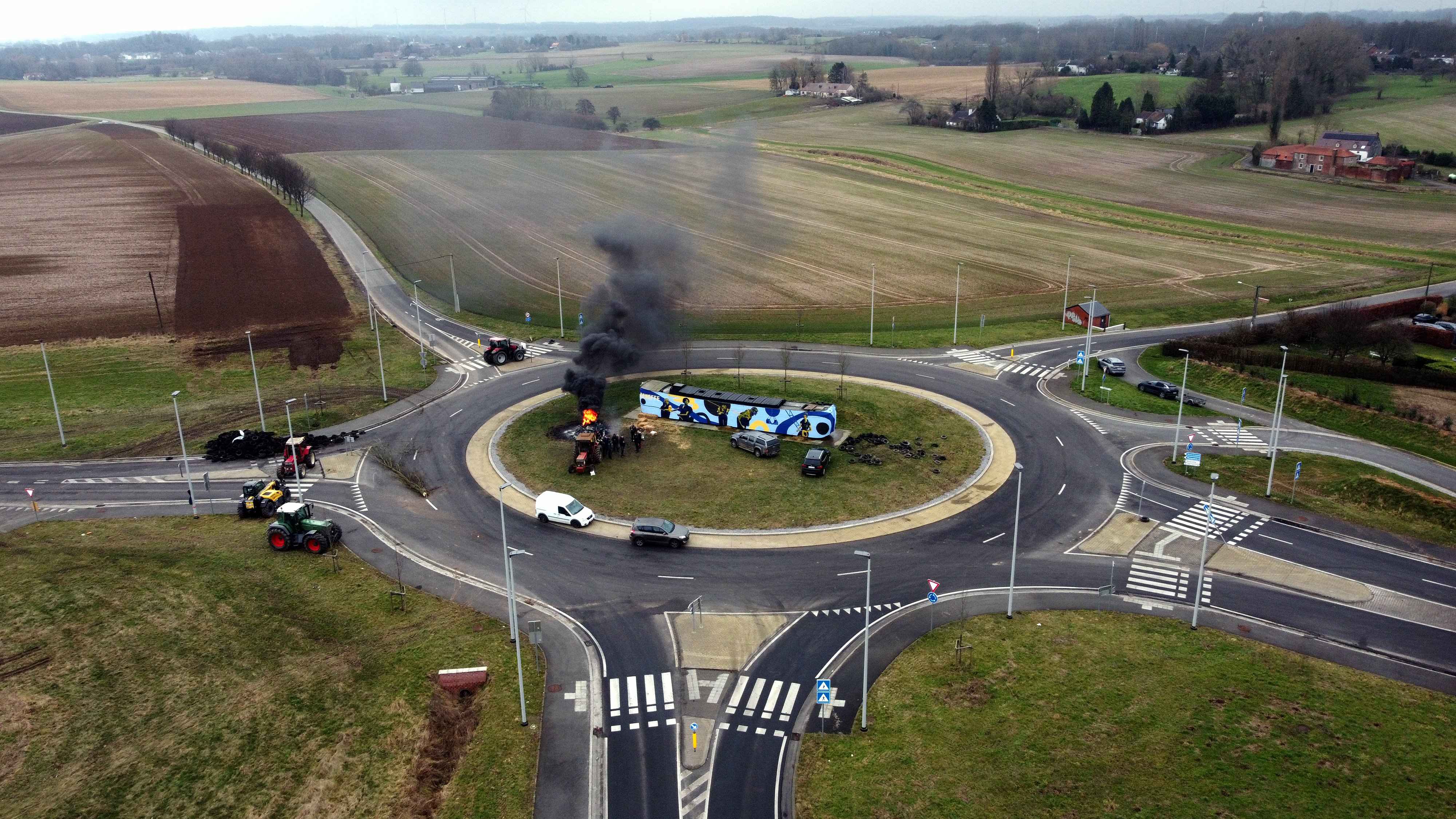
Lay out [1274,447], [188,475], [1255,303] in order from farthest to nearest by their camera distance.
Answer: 1. [1255,303]
2. [1274,447]
3. [188,475]

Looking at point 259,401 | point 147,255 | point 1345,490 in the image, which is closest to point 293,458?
point 259,401

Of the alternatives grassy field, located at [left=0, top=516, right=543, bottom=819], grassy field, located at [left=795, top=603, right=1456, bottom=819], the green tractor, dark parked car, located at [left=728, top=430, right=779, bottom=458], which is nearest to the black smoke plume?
dark parked car, located at [left=728, top=430, right=779, bottom=458]

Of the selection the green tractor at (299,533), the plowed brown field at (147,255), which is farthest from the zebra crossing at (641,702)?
the plowed brown field at (147,255)

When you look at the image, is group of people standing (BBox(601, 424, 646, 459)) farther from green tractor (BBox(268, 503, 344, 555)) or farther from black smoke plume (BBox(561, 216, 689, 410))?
green tractor (BBox(268, 503, 344, 555))

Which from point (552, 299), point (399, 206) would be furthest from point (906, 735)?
point (399, 206)

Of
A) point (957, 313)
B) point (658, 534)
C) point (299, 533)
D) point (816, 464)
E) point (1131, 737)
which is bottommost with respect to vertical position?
point (1131, 737)

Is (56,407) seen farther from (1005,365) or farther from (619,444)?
(1005,365)
